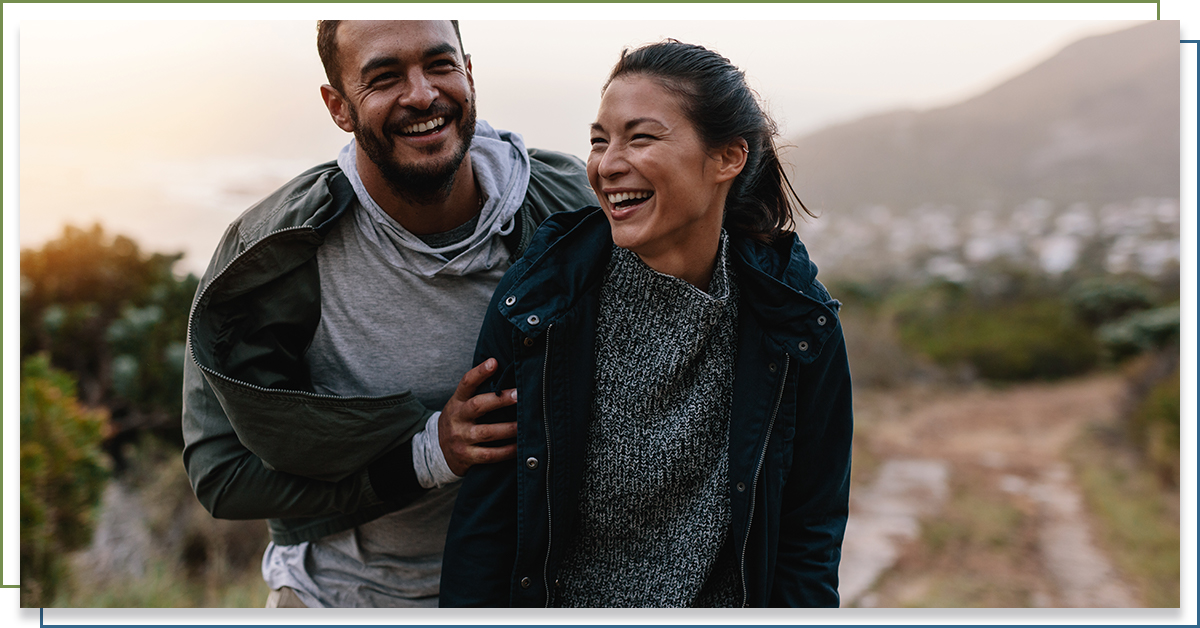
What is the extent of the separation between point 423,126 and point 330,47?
32cm

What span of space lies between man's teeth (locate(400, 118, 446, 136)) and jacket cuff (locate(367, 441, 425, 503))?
2.35ft

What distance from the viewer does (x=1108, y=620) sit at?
244 centimetres

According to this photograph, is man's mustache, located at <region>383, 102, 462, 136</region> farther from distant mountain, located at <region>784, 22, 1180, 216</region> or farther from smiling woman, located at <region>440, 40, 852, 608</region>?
distant mountain, located at <region>784, 22, 1180, 216</region>

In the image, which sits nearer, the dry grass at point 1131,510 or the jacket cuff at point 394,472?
the jacket cuff at point 394,472

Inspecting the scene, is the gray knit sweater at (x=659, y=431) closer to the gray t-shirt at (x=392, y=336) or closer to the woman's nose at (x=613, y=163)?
the woman's nose at (x=613, y=163)

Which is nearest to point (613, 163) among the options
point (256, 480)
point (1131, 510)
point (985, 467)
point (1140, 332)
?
point (256, 480)

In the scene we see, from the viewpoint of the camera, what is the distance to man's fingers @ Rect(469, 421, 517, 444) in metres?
1.75

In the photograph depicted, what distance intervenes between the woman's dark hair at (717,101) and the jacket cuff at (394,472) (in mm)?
904

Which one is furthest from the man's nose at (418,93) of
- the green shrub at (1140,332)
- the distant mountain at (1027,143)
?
the green shrub at (1140,332)

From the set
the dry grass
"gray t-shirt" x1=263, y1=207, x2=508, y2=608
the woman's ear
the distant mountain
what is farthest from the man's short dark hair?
the dry grass

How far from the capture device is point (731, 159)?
1.73 m

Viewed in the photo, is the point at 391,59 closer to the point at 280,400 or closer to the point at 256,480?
the point at 280,400

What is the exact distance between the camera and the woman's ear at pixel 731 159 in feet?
5.60

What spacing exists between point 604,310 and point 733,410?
338 millimetres
